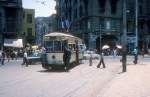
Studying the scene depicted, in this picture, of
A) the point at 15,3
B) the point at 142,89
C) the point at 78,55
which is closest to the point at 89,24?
the point at 15,3

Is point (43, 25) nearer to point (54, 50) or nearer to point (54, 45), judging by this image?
point (54, 45)

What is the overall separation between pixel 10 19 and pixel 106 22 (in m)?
16.9

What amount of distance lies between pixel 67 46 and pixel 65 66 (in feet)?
5.46

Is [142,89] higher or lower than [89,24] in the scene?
lower

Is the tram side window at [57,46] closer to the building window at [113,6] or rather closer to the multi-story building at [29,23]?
the building window at [113,6]

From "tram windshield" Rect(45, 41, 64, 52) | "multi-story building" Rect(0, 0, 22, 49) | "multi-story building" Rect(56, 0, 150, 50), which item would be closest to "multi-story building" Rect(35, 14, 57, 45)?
"multi-story building" Rect(56, 0, 150, 50)

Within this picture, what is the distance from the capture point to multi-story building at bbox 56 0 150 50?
235 ft

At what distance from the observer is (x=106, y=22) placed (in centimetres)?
7250

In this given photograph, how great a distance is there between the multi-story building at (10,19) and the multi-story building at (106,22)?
23.9 ft

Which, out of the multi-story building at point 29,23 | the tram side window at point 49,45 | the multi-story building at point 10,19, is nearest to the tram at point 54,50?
the tram side window at point 49,45

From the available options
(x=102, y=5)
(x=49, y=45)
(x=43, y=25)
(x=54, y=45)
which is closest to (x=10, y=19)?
(x=102, y=5)

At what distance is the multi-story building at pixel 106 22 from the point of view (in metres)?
71.5

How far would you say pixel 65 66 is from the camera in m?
29.0

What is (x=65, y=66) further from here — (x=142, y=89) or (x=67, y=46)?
(x=142, y=89)
